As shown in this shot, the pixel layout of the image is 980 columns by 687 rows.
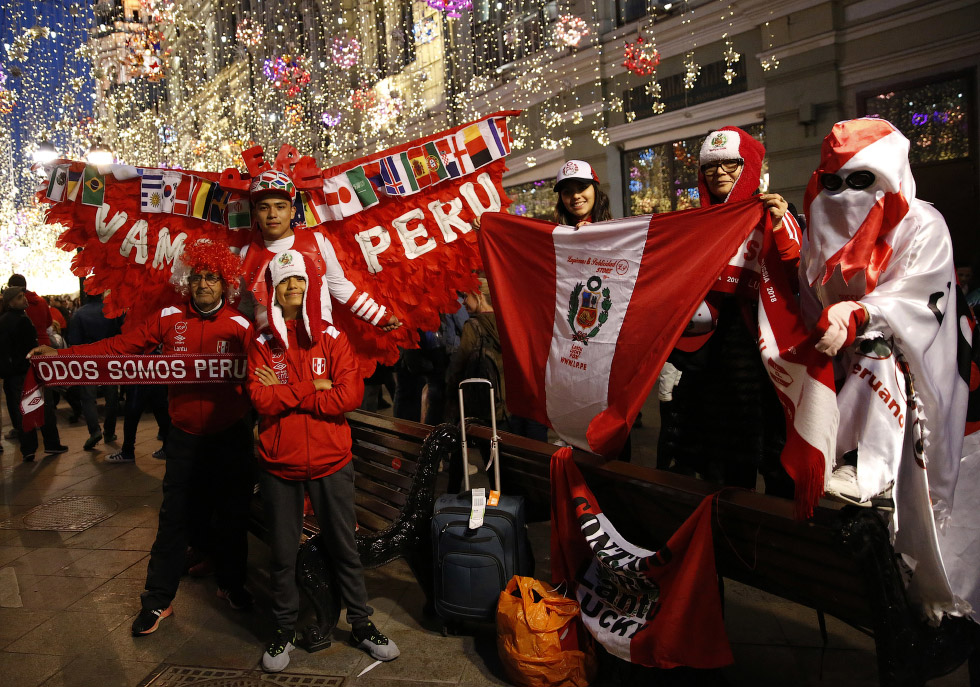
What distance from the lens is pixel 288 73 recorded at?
59.0 feet

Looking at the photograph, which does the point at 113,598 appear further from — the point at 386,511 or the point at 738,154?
the point at 738,154

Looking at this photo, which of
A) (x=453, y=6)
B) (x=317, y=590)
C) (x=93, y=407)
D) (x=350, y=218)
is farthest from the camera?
(x=453, y=6)

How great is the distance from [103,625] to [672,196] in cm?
1052

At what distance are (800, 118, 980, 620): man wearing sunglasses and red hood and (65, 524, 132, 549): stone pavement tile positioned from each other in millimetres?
5047

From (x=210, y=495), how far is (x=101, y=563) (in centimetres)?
150

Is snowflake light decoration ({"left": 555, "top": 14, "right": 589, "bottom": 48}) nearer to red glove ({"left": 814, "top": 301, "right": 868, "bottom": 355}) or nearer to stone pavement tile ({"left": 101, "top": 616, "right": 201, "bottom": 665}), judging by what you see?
stone pavement tile ({"left": 101, "top": 616, "right": 201, "bottom": 665})

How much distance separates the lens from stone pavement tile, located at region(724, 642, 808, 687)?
3.05 meters

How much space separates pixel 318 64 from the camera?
18.0 metres

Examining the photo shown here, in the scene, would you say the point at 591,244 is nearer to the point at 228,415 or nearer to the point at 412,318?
the point at 412,318

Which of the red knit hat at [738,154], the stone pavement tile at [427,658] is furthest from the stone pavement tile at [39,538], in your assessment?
the red knit hat at [738,154]

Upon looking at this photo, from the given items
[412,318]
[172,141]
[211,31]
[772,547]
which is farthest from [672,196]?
[172,141]

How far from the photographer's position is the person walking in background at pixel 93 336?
8227 mm

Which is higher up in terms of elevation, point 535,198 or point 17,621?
point 535,198

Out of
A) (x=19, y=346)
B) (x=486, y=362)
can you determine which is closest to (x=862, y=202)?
(x=486, y=362)
